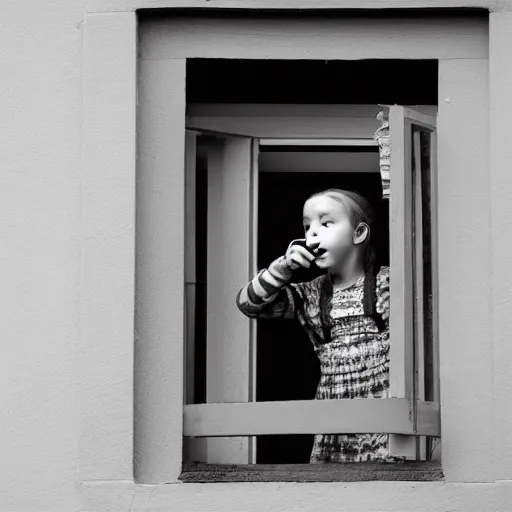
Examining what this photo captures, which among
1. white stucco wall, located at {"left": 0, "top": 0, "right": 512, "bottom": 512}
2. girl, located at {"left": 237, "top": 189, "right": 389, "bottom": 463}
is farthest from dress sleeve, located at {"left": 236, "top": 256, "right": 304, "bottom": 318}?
white stucco wall, located at {"left": 0, "top": 0, "right": 512, "bottom": 512}

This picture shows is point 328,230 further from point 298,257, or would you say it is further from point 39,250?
point 39,250

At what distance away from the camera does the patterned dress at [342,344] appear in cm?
706

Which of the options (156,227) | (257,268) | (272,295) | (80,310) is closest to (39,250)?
(80,310)

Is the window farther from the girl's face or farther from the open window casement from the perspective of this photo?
the girl's face

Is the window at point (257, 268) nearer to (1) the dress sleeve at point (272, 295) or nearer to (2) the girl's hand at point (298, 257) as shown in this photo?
(1) the dress sleeve at point (272, 295)

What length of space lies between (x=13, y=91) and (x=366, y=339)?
5.40 ft

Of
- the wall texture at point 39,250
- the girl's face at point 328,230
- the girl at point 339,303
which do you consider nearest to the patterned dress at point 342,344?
the girl at point 339,303

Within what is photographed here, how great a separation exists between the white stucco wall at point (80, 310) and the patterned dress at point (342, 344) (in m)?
0.39

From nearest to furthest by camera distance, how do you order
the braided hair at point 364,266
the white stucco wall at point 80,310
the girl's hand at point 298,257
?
1. the white stucco wall at point 80,310
2. the girl's hand at point 298,257
3. the braided hair at point 364,266

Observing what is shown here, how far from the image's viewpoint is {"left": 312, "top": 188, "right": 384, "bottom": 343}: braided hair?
7180 mm

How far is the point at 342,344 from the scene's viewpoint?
716 cm

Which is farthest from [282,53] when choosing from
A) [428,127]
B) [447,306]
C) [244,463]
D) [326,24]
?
[244,463]

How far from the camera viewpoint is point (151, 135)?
6.92 meters

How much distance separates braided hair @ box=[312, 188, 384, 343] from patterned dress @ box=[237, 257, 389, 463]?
19mm
